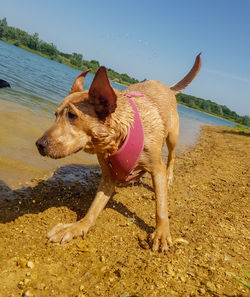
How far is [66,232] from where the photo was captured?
125 inches

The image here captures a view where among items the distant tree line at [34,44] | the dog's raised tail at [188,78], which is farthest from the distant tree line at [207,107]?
the dog's raised tail at [188,78]

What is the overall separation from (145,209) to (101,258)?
1681mm

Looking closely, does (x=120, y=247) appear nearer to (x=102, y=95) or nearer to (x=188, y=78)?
(x=102, y=95)

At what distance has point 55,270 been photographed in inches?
99.4

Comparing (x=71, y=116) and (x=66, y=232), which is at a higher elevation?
(x=71, y=116)

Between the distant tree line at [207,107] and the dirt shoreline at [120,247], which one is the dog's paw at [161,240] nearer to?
the dirt shoreline at [120,247]

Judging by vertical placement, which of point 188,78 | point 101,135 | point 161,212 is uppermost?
point 188,78

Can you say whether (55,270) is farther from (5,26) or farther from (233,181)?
(5,26)

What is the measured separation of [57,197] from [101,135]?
1.86m

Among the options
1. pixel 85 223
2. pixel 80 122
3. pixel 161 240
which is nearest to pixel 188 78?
pixel 80 122

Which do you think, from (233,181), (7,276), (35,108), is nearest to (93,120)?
(7,276)

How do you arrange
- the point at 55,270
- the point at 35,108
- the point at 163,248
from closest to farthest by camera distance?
the point at 55,270 < the point at 163,248 < the point at 35,108

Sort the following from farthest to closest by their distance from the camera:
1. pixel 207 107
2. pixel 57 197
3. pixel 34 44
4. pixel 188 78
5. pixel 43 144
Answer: pixel 207 107
pixel 34 44
pixel 188 78
pixel 57 197
pixel 43 144

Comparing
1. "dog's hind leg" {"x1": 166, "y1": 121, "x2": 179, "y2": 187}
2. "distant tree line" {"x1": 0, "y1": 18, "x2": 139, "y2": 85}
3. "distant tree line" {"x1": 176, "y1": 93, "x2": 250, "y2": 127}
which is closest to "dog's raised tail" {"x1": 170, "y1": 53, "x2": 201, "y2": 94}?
"dog's hind leg" {"x1": 166, "y1": 121, "x2": 179, "y2": 187}
